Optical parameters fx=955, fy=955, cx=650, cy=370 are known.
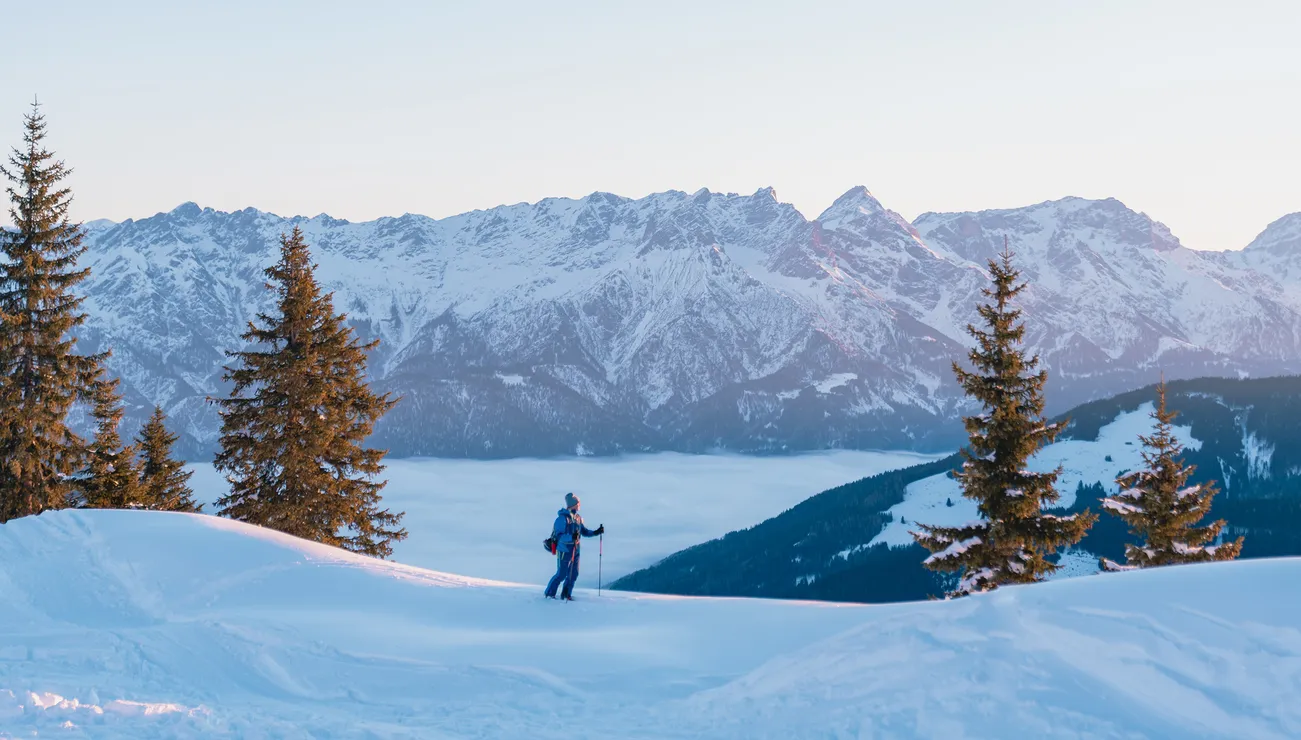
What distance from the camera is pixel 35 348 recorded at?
29484 millimetres

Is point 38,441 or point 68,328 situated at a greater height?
point 68,328

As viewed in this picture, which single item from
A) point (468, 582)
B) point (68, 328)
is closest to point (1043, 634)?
point (468, 582)

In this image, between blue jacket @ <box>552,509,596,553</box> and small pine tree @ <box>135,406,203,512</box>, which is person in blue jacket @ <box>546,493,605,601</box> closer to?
blue jacket @ <box>552,509,596,553</box>

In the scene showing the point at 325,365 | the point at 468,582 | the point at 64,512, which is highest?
the point at 325,365

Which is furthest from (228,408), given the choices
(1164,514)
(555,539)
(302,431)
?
(1164,514)

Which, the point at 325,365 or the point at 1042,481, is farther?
the point at 325,365

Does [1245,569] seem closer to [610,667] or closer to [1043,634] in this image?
[1043,634]

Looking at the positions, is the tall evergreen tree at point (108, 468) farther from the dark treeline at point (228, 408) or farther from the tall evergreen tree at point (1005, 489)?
the tall evergreen tree at point (1005, 489)

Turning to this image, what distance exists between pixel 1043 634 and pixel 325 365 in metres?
25.8

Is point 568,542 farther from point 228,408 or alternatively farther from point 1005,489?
point 228,408

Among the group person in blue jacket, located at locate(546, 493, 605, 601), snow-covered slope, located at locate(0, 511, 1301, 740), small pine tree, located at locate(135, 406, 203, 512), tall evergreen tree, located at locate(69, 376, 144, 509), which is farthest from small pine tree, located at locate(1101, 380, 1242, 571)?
small pine tree, located at locate(135, 406, 203, 512)

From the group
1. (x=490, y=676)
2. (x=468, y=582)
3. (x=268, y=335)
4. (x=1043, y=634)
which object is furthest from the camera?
(x=268, y=335)

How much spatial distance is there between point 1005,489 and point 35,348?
94.6 ft

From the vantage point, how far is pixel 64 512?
21812 mm
